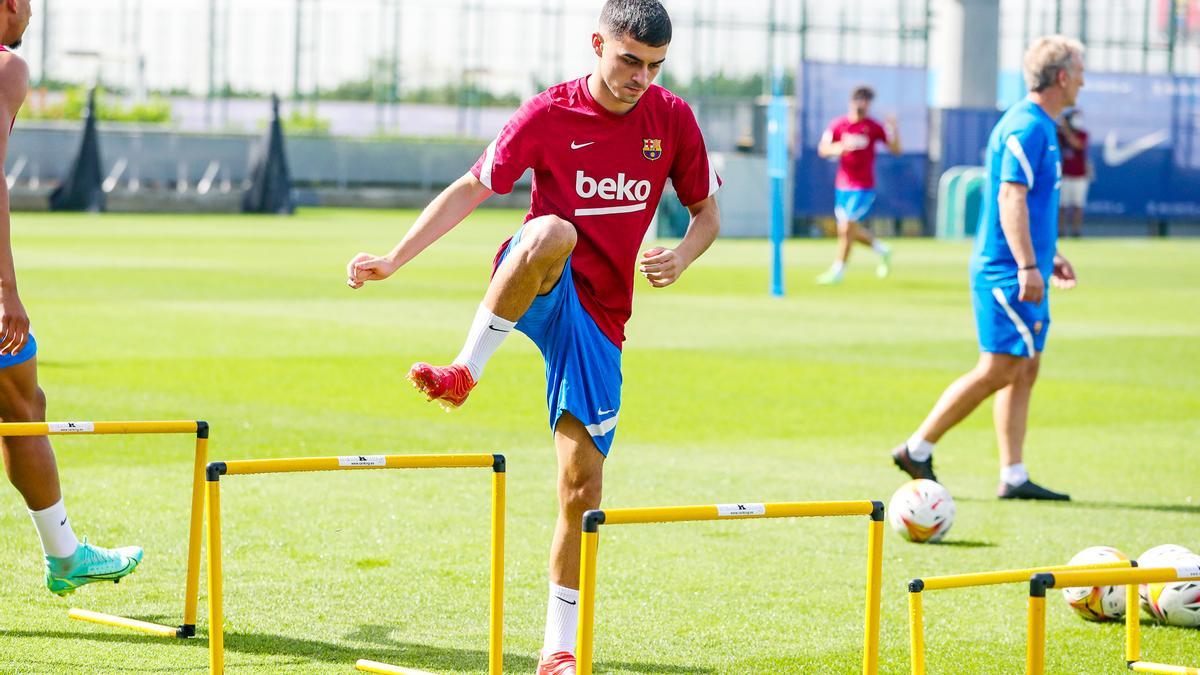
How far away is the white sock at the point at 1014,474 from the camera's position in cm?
920

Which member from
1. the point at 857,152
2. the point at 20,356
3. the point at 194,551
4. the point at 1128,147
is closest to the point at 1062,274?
the point at 194,551

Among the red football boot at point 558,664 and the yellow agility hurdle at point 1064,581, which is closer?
the yellow agility hurdle at point 1064,581

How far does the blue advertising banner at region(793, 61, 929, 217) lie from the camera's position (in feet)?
120

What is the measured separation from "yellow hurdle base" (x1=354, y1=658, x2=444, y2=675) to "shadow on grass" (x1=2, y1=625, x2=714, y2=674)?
11 centimetres

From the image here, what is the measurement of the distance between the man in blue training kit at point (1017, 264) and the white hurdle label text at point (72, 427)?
15.9 ft

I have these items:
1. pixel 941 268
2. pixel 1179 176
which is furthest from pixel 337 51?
pixel 941 268

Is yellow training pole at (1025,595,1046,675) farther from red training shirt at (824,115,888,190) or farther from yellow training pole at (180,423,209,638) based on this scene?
red training shirt at (824,115,888,190)

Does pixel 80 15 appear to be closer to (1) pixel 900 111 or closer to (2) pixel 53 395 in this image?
(1) pixel 900 111

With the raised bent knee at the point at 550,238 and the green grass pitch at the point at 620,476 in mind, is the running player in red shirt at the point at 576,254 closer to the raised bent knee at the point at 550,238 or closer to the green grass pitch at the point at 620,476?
the raised bent knee at the point at 550,238

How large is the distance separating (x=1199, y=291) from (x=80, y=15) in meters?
46.3

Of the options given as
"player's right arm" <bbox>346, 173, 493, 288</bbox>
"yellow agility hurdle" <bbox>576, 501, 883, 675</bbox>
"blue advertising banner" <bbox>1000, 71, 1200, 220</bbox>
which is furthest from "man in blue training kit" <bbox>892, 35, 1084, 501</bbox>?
"blue advertising banner" <bbox>1000, 71, 1200, 220</bbox>

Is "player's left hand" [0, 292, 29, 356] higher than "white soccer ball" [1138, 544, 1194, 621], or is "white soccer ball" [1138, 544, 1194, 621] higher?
"player's left hand" [0, 292, 29, 356]

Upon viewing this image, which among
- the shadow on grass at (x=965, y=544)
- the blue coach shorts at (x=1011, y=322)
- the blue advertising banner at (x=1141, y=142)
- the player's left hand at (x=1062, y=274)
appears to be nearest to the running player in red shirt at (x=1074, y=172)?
the blue advertising banner at (x=1141, y=142)

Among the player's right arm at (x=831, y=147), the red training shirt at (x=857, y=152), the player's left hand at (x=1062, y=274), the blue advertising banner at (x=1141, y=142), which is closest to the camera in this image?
the player's left hand at (x=1062, y=274)
